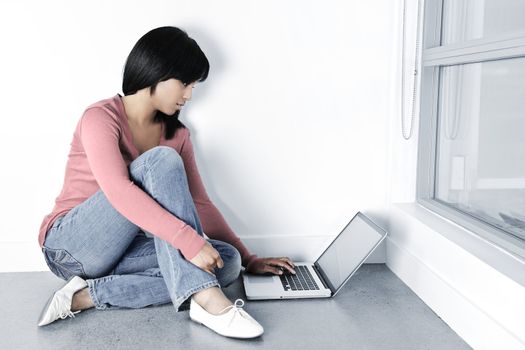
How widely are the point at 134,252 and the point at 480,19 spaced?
1.23 m

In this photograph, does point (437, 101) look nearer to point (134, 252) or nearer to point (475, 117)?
point (475, 117)

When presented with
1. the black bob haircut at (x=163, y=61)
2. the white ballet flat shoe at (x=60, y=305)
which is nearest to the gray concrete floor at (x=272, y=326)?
the white ballet flat shoe at (x=60, y=305)

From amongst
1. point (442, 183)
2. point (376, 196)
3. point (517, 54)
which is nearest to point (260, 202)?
point (376, 196)

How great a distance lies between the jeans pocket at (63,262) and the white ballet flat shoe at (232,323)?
0.41 meters

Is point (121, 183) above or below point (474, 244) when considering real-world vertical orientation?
above

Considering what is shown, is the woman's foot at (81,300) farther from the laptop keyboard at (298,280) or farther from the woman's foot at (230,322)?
the laptop keyboard at (298,280)

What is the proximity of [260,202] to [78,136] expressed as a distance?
707 mm

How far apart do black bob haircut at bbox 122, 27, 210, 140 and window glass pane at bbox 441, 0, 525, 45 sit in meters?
0.80

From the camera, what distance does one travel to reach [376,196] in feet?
6.98

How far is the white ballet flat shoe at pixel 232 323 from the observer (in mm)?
1451

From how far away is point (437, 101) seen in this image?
6.47 feet

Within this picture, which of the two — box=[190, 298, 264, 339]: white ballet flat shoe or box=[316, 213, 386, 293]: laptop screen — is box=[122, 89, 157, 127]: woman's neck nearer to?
box=[190, 298, 264, 339]: white ballet flat shoe

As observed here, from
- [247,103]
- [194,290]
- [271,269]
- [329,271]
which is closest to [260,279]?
[271,269]

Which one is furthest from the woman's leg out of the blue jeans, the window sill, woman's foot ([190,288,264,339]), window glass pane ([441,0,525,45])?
window glass pane ([441,0,525,45])
